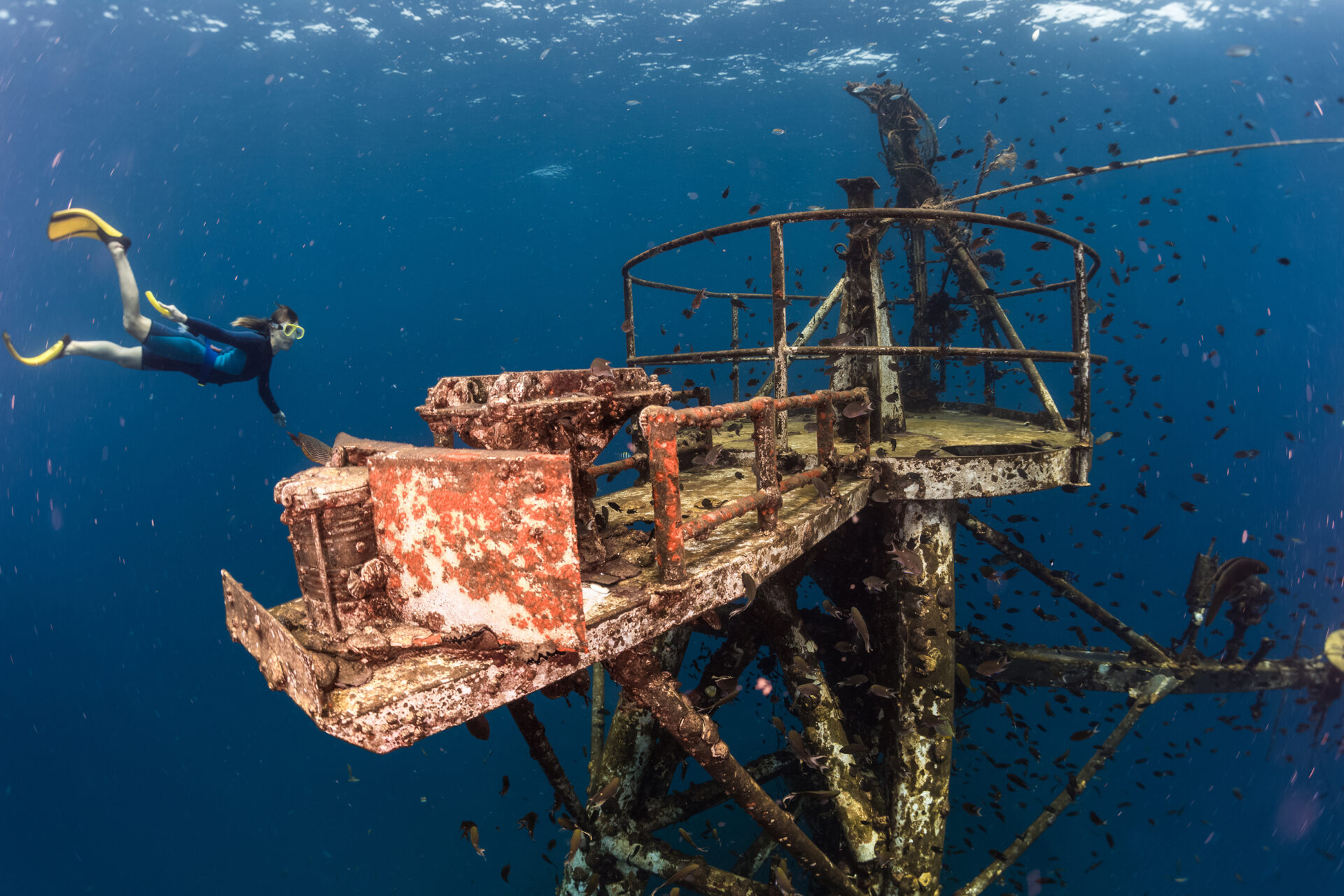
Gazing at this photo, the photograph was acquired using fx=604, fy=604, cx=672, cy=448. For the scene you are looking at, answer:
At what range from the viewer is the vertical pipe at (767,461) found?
8.33 feet

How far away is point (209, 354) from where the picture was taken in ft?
33.8

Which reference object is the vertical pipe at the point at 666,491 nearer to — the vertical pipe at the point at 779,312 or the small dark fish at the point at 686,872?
the vertical pipe at the point at 779,312

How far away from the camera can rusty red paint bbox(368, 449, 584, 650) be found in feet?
5.26

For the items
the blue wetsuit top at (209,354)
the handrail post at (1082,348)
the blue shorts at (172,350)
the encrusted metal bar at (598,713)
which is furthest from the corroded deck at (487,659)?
the blue shorts at (172,350)

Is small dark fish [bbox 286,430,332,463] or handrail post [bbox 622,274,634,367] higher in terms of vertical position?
handrail post [bbox 622,274,634,367]

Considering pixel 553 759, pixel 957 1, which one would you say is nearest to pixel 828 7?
pixel 957 1

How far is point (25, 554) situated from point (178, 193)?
1027 inches

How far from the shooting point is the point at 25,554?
39.7 m

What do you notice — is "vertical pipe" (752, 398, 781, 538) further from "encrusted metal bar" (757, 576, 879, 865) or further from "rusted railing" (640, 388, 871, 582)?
"encrusted metal bar" (757, 576, 879, 865)

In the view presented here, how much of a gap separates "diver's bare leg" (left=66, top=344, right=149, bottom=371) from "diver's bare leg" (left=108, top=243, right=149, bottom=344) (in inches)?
1.2

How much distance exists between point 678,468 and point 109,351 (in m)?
11.4

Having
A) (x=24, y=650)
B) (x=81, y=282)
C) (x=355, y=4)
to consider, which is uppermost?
(x=355, y=4)

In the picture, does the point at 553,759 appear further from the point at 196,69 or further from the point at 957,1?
the point at 196,69

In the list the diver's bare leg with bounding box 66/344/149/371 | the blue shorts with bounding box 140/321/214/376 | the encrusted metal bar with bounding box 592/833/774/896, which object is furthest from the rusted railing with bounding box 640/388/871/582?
the blue shorts with bounding box 140/321/214/376
